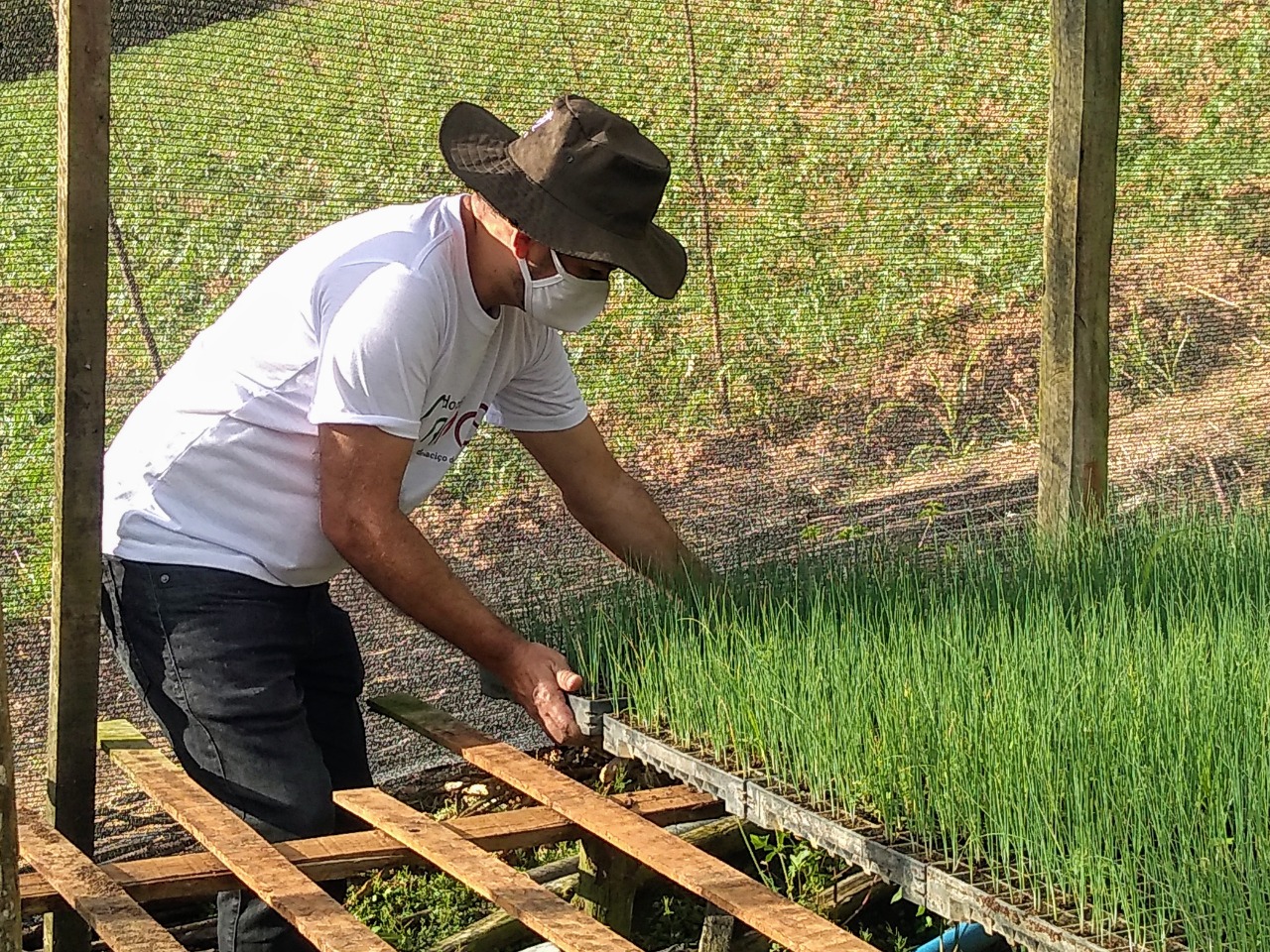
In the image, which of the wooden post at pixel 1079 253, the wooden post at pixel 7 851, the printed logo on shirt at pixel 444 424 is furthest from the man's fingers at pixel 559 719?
the wooden post at pixel 1079 253

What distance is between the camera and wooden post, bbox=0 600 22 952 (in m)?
1.43

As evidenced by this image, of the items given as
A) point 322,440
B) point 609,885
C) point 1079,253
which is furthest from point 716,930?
point 1079,253

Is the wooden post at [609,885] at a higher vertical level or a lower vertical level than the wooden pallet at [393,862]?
lower

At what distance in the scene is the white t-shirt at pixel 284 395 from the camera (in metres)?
2.13

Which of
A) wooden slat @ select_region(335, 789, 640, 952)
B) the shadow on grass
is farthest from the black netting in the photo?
wooden slat @ select_region(335, 789, 640, 952)

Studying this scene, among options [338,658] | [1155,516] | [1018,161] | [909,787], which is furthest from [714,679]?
[1018,161]

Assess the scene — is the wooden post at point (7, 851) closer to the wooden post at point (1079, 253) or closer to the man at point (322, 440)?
the man at point (322, 440)

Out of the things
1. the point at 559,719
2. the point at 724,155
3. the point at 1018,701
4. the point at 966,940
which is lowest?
the point at 966,940

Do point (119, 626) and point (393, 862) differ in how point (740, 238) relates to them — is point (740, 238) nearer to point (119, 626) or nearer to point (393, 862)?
point (119, 626)

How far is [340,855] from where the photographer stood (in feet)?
6.73

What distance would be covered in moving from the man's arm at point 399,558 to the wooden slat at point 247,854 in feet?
1.35

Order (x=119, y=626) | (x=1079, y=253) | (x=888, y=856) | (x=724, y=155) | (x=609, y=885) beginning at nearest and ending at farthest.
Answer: (x=888, y=856) < (x=119, y=626) < (x=609, y=885) < (x=1079, y=253) < (x=724, y=155)

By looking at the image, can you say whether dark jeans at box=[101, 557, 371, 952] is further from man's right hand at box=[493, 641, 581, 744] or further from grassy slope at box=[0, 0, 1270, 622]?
grassy slope at box=[0, 0, 1270, 622]

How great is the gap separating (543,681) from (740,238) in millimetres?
2073
